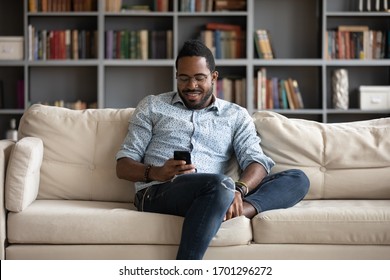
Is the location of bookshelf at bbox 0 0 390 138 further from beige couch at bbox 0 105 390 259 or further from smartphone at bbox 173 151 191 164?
smartphone at bbox 173 151 191 164

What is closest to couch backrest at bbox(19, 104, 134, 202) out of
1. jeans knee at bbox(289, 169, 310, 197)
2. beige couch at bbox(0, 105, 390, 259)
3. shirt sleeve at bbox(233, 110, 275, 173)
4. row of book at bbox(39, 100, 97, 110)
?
beige couch at bbox(0, 105, 390, 259)

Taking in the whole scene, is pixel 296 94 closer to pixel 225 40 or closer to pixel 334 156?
pixel 225 40

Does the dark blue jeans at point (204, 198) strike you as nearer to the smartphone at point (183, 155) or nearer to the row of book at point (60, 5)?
the smartphone at point (183, 155)

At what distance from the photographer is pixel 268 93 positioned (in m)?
5.49

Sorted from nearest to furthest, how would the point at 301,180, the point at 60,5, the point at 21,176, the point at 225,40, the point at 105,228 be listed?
the point at 105,228 → the point at 21,176 → the point at 301,180 → the point at 60,5 → the point at 225,40

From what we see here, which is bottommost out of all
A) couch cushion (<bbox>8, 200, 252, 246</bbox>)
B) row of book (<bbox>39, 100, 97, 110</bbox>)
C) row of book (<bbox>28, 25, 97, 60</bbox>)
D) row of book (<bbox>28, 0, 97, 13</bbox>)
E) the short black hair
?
couch cushion (<bbox>8, 200, 252, 246</bbox>)

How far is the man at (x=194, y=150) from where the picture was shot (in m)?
2.64

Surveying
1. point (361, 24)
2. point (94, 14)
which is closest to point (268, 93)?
point (361, 24)

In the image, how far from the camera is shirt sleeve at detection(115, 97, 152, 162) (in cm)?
288

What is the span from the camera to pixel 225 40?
550cm

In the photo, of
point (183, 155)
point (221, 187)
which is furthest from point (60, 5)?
point (221, 187)

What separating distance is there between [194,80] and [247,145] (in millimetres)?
359

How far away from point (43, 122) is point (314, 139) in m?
1.24
